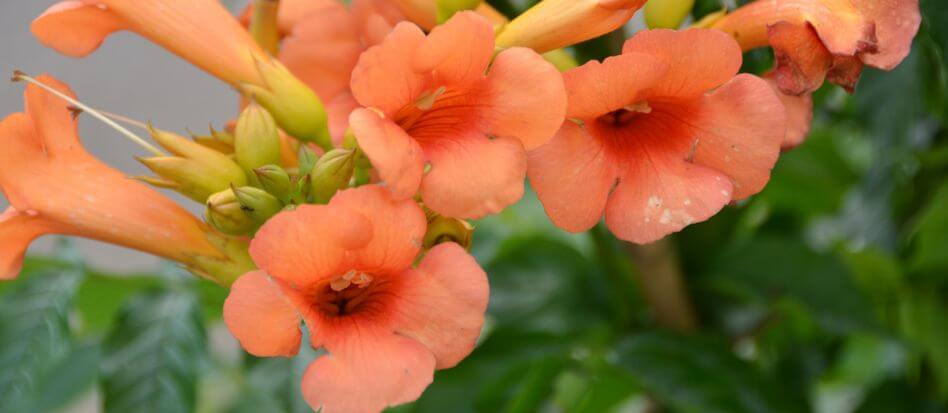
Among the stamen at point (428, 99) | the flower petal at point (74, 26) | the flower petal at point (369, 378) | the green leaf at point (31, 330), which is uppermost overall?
the flower petal at point (74, 26)

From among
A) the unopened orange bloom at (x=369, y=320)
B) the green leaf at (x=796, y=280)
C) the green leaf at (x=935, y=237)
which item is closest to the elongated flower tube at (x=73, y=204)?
the unopened orange bloom at (x=369, y=320)

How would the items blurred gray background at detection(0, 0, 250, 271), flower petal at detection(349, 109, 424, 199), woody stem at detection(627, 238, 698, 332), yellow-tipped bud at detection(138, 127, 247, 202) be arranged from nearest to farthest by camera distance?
flower petal at detection(349, 109, 424, 199) < yellow-tipped bud at detection(138, 127, 247, 202) < woody stem at detection(627, 238, 698, 332) < blurred gray background at detection(0, 0, 250, 271)

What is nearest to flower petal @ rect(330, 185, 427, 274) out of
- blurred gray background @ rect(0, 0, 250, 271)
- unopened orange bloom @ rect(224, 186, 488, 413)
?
unopened orange bloom @ rect(224, 186, 488, 413)

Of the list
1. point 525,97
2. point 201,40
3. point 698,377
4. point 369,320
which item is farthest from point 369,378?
point 698,377

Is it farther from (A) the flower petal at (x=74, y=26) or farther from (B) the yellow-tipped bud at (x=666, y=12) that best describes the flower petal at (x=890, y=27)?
(A) the flower petal at (x=74, y=26)

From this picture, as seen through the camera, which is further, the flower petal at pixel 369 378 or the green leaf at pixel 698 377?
the green leaf at pixel 698 377

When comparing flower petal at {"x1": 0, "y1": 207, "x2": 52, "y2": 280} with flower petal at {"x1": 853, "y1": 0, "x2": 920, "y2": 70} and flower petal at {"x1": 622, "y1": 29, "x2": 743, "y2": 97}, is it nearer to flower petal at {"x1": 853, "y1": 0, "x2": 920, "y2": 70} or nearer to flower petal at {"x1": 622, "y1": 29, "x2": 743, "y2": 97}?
flower petal at {"x1": 622, "y1": 29, "x2": 743, "y2": 97}
